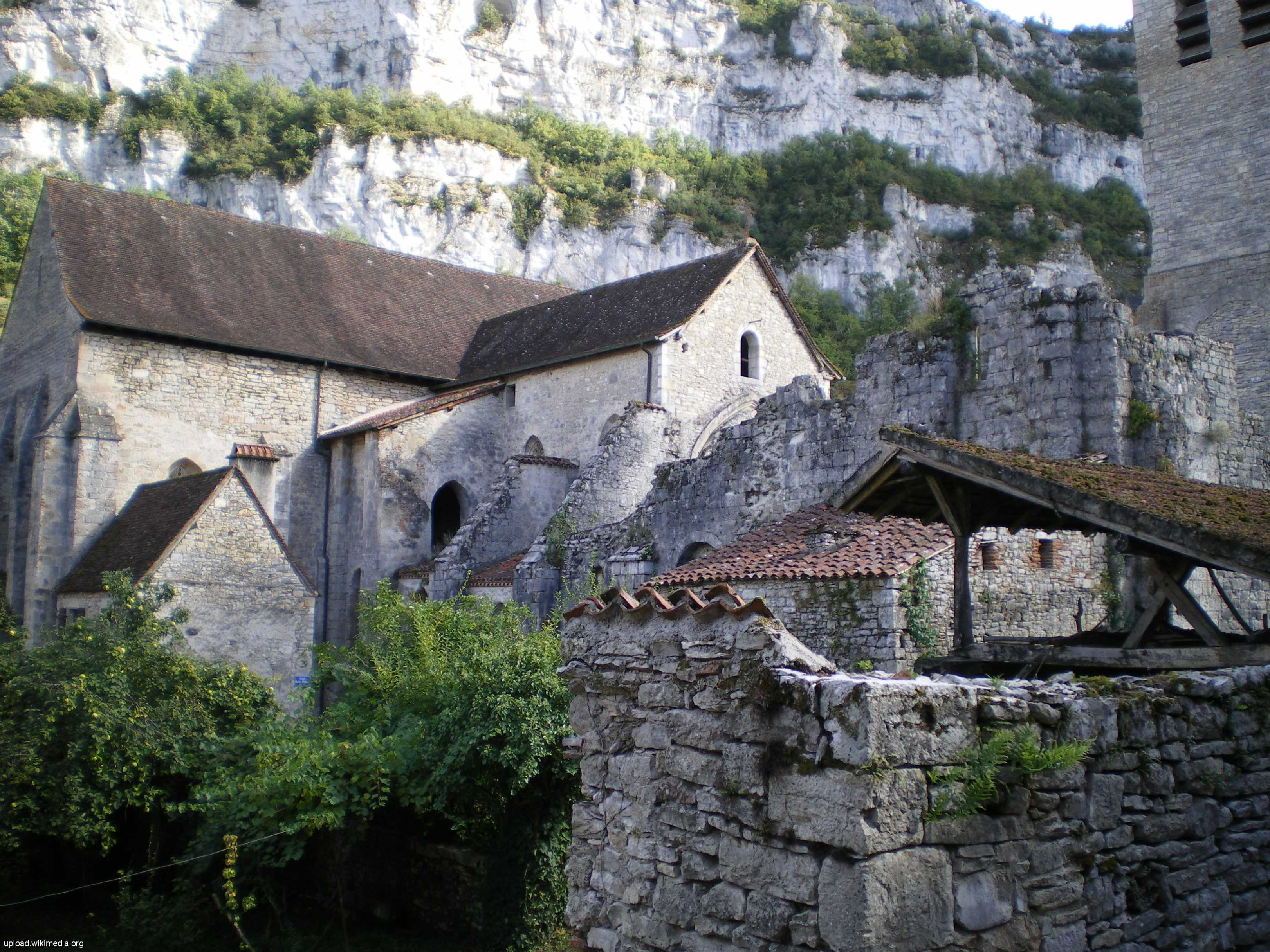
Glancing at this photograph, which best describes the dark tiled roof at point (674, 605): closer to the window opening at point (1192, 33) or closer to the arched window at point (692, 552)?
the arched window at point (692, 552)

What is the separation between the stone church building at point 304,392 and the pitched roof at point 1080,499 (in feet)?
41.7

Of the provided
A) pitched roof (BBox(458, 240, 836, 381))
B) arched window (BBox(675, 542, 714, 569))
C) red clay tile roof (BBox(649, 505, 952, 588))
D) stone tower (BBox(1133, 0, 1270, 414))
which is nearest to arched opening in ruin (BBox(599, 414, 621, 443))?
pitched roof (BBox(458, 240, 836, 381))

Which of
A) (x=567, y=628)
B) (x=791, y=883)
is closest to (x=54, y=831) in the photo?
(x=567, y=628)

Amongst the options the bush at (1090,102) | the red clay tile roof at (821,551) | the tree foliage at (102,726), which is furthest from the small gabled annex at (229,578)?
the bush at (1090,102)

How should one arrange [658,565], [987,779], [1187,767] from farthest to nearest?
[658,565] < [1187,767] < [987,779]

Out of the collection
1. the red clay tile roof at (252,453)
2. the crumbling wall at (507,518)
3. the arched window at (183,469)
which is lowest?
the crumbling wall at (507,518)

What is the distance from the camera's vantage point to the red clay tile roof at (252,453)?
69.8ft

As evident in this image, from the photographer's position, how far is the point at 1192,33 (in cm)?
2264

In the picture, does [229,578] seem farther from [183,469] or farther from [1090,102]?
[1090,102]

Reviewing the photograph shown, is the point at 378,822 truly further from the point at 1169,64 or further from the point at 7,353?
the point at 1169,64

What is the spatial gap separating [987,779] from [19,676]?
10935 millimetres

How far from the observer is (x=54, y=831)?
1081 centimetres

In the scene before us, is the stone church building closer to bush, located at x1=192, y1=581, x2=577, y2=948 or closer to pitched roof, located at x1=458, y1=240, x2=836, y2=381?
pitched roof, located at x1=458, y1=240, x2=836, y2=381

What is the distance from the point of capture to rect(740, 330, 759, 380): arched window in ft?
73.3
